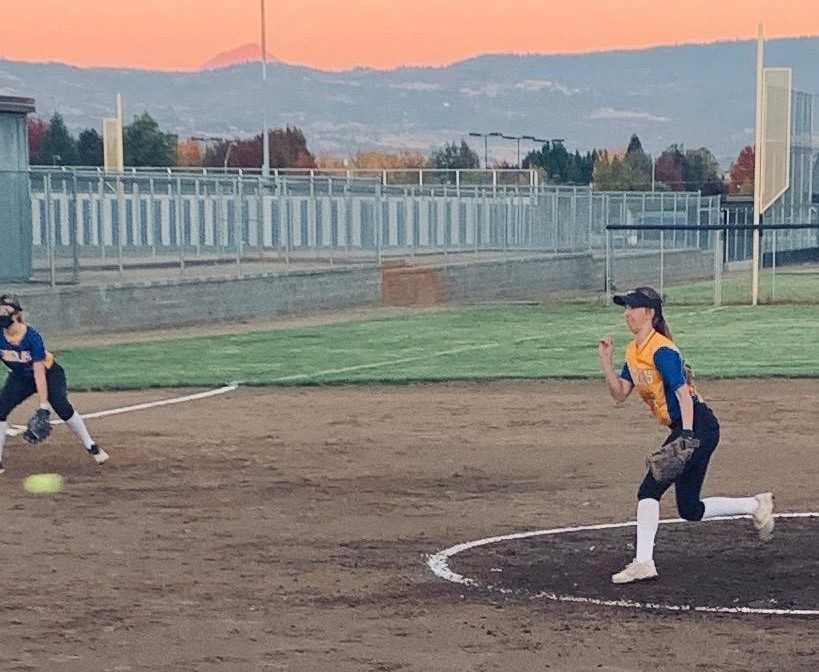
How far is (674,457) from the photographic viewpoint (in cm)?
916

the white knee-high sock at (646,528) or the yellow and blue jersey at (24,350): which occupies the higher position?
the yellow and blue jersey at (24,350)

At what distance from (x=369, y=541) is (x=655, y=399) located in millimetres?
2271

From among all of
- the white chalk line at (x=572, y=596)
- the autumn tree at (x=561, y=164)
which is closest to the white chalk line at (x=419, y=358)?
the white chalk line at (x=572, y=596)

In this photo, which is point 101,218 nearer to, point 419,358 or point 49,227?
point 49,227

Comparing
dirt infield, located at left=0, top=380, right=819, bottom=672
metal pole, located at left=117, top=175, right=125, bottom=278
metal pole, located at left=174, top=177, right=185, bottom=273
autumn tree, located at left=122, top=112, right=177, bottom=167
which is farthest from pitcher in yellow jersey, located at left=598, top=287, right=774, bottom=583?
autumn tree, located at left=122, top=112, right=177, bottom=167

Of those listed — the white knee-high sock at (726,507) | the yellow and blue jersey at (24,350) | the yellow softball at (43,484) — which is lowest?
the yellow softball at (43,484)

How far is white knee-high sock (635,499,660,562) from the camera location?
918 centimetres

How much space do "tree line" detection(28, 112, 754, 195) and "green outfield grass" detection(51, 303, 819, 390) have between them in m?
55.0

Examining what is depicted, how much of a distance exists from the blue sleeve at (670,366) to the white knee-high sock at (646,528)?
66cm

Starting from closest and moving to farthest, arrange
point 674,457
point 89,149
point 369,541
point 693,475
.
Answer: point 674,457 < point 693,475 < point 369,541 < point 89,149

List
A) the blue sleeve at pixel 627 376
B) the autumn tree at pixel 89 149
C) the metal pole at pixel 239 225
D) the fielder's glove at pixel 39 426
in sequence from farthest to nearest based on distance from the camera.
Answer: the autumn tree at pixel 89 149, the metal pole at pixel 239 225, the fielder's glove at pixel 39 426, the blue sleeve at pixel 627 376

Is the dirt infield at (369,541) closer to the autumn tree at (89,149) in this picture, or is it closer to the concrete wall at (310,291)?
the concrete wall at (310,291)

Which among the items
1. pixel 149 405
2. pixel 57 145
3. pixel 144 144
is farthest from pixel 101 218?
pixel 57 145

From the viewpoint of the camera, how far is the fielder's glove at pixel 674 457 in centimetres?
916
